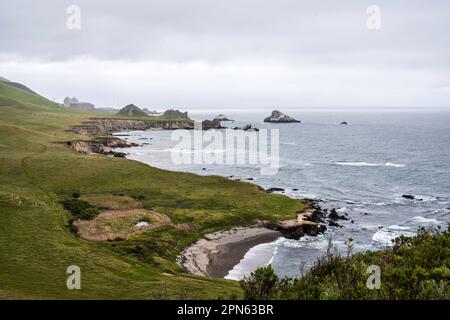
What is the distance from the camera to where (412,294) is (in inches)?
938

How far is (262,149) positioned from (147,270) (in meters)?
152

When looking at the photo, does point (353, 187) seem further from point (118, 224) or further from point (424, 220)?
→ point (118, 224)

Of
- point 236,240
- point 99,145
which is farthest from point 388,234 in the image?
point 99,145

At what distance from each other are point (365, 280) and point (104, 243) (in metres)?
33.3

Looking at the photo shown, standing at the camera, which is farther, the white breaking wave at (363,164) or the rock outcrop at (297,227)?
the white breaking wave at (363,164)

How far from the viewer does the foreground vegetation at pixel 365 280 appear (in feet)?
78.3

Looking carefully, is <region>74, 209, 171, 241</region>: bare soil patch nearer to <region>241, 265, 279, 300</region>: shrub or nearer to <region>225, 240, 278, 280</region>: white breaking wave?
<region>225, 240, 278, 280</region>: white breaking wave

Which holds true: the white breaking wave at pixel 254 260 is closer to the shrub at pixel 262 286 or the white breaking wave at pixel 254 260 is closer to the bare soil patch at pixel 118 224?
the bare soil patch at pixel 118 224

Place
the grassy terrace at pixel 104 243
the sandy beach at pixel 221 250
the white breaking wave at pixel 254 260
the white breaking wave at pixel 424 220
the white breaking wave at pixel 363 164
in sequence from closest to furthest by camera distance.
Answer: the grassy terrace at pixel 104 243
the white breaking wave at pixel 254 260
the sandy beach at pixel 221 250
the white breaking wave at pixel 424 220
the white breaking wave at pixel 363 164

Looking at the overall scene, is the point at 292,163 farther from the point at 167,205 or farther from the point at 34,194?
the point at 34,194

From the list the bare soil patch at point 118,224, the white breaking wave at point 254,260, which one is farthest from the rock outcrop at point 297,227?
the bare soil patch at point 118,224

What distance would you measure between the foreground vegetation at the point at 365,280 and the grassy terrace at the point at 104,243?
8.83 ft

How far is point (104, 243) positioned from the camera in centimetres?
5128

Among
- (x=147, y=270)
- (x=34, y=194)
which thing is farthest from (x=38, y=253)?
(x=34, y=194)
